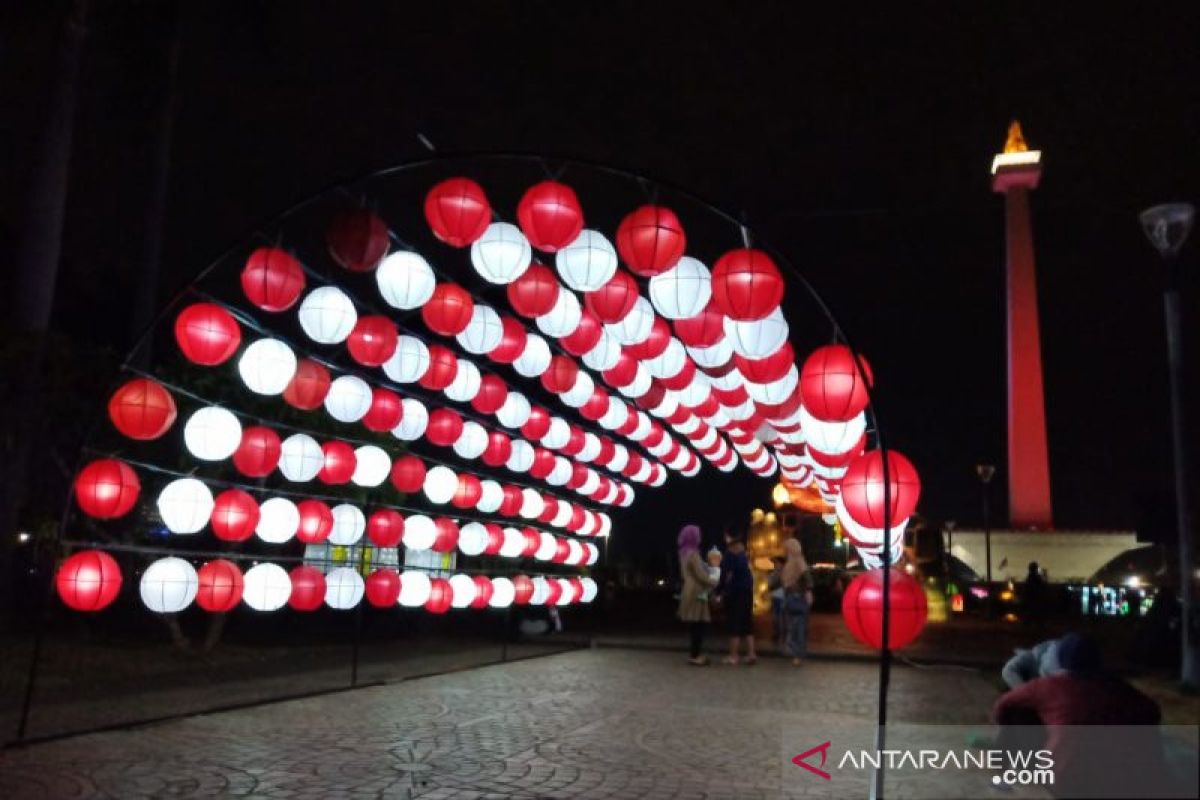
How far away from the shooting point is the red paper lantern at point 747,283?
8719mm

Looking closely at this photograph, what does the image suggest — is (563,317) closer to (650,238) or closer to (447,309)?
(447,309)

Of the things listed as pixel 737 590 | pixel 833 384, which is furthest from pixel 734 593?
pixel 833 384

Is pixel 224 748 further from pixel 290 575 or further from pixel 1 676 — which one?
pixel 1 676

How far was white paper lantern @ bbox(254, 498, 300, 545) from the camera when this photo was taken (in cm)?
1062

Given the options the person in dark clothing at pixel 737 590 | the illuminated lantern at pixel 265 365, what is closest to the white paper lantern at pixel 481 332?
the illuminated lantern at pixel 265 365

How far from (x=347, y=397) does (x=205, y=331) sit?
6.68 feet

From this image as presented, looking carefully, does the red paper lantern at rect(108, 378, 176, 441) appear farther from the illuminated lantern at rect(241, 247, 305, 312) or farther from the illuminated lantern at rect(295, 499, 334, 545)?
the illuminated lantern at rect(295, 499, 334, 545)

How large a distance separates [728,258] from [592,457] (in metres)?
8.14

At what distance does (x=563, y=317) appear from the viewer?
1085 cm

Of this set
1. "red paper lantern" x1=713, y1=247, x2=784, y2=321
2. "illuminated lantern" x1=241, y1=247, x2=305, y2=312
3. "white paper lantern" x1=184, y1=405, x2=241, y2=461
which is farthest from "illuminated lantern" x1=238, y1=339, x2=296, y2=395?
"red paper lantern" x1=713, y1=247, x2=784, y2=321

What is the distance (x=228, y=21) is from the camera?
1759 cm

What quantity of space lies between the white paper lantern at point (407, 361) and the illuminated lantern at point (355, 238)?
2.08m

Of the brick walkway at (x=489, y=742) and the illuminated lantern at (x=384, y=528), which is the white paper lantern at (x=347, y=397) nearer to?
the illuminated lantern at (x=384, y=528)

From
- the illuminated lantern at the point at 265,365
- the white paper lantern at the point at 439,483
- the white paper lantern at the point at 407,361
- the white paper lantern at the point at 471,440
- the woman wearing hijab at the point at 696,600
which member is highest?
the white paper lantern at the point at 407,361
